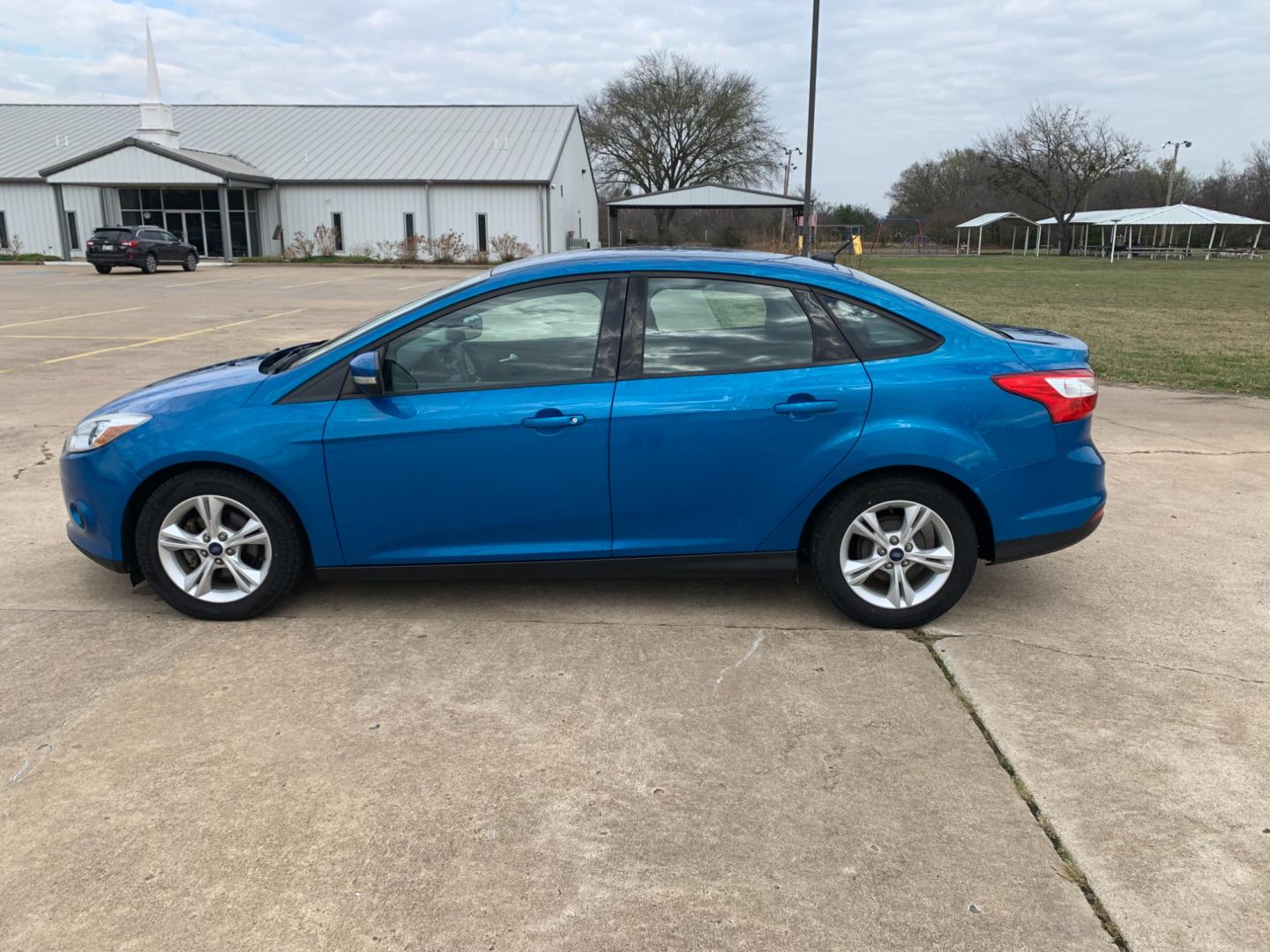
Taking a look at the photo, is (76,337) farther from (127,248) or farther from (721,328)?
(127,248)

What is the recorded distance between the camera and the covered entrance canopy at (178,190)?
42219 mm

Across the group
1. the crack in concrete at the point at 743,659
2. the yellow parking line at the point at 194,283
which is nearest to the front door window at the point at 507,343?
the crack in concrete at the point at 743,659

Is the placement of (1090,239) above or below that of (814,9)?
below

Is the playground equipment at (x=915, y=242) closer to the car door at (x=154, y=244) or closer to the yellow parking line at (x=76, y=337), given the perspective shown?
the car door at (x=154, y=244)

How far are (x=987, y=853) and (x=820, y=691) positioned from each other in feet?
3.30

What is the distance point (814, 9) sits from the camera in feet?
66.3

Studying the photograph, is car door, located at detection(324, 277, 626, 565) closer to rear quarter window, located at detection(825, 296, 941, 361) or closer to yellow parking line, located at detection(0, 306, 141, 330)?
rear quarter window, located at detection(825, 296, 941, 361)

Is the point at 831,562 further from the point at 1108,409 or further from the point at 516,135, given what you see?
the point at 516,135

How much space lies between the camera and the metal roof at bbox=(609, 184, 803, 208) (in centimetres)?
4222

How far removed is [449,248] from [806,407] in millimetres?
43494

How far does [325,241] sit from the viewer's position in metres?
46.2

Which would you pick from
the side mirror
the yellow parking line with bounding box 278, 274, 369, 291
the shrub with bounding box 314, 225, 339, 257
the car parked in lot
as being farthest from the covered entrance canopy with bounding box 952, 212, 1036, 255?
the side mirror

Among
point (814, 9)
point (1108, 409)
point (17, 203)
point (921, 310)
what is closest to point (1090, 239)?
point (814, 9)

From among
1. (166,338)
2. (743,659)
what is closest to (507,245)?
(166,338)
